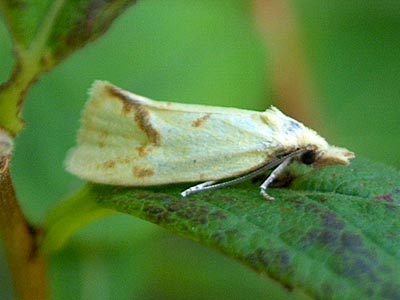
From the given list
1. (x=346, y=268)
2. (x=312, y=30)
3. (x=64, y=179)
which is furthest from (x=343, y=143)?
(x=346, y=268)

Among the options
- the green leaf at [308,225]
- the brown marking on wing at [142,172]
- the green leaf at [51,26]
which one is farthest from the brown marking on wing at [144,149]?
the green leaf at [51,26]

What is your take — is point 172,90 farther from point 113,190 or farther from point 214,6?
point 113,190

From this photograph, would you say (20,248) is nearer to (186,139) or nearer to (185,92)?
(186,139)

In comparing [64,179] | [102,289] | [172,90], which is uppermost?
[172,90]

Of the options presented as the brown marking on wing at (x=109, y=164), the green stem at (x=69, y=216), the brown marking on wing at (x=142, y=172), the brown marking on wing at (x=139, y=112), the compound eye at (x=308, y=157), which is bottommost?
the green stem at (x=69, y=216)

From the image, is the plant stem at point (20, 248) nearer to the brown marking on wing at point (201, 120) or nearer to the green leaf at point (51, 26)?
the green leaf at point (51, 26)

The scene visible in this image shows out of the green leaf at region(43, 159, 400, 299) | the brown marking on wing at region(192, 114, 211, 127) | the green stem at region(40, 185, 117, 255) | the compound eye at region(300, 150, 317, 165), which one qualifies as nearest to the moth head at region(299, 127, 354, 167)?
the compound eye at region(300, 150, 317, 165)
